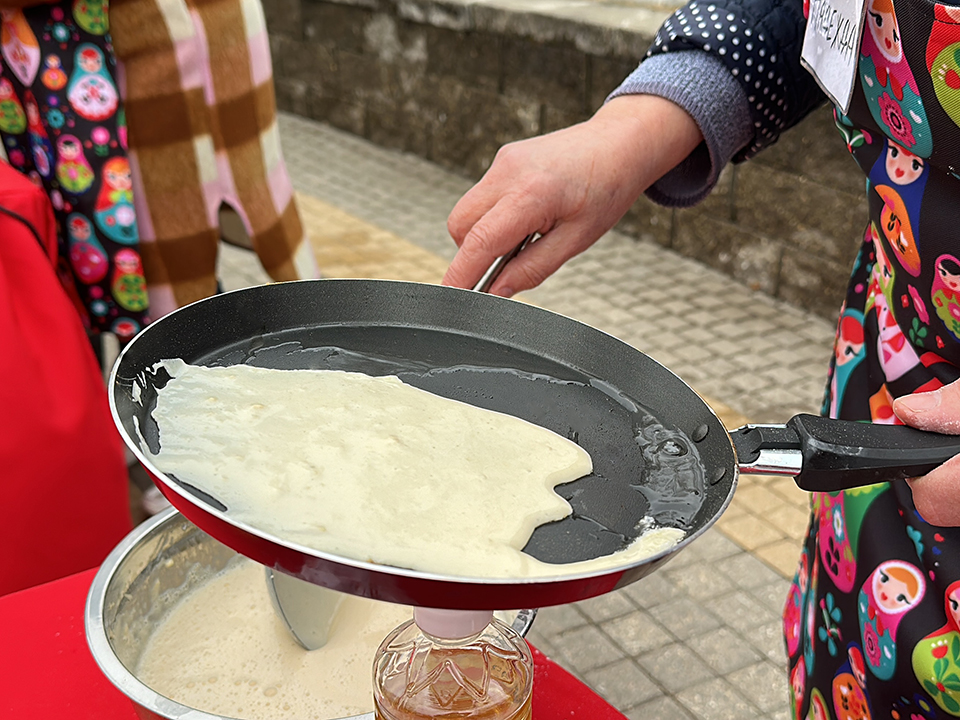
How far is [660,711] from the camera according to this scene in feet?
6.64

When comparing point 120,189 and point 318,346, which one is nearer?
point 318,346

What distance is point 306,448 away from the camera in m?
0.86

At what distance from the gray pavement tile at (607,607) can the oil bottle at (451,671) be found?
1.50m

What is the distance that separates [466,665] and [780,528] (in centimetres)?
191

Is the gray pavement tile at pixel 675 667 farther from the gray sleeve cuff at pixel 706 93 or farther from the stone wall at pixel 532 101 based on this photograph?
the stone wall at pixel 532 101

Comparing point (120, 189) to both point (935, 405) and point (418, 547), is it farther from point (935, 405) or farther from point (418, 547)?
point (935, 405)

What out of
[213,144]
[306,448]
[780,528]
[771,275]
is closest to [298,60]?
[771,275]

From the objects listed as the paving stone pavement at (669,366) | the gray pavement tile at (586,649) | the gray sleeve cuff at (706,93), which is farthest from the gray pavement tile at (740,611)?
the gray sleeve cuff at (706,93)

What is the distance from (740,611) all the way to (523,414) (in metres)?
1.53

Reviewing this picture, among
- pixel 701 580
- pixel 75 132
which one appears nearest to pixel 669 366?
pixel 701 580

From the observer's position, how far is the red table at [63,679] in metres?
0.99

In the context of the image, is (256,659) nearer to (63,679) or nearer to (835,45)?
(63,679)

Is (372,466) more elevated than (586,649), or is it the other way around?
(372,466)

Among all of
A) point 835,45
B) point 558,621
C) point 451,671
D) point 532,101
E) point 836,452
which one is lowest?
point 558,621
